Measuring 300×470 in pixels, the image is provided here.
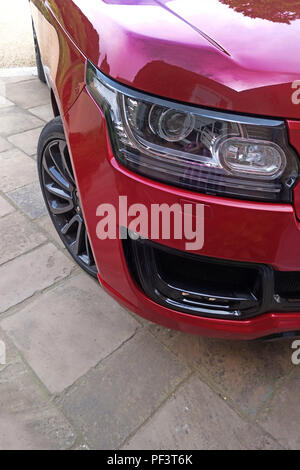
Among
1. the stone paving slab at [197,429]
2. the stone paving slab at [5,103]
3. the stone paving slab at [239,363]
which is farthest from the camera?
the stone paving slab at [5,103]

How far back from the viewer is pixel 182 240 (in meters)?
1.13

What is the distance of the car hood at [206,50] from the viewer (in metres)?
0.96

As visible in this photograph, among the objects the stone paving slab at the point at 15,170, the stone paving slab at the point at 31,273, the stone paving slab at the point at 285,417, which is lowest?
the stone paving slab at the point at 285,417

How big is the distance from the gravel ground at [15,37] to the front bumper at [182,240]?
4.51 metres

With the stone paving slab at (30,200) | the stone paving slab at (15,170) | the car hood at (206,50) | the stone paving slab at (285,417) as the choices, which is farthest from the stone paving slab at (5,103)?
the stone paving slab at (285,417)

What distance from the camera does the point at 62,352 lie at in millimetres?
1665

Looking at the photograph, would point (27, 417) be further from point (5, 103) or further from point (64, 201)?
point (5, 103)

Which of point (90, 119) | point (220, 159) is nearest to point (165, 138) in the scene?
point (220, 159)

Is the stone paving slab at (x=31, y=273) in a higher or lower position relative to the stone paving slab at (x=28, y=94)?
lower

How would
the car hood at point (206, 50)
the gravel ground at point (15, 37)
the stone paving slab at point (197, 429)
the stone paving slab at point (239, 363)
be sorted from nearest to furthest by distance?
the car hood at point (206, 50)
the stone paving slab at point (197, 429)
the stone paving slab at point (239, 363)
the gravel ground at point (15, 37)

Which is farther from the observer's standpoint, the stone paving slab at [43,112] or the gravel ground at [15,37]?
the gravel ground at [15,37]

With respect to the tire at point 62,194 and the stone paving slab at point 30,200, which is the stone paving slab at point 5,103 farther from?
the tire at point 62,194

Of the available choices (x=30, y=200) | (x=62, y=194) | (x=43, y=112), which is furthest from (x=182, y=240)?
(x=43, y=112)

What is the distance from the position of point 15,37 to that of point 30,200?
15.1ft
